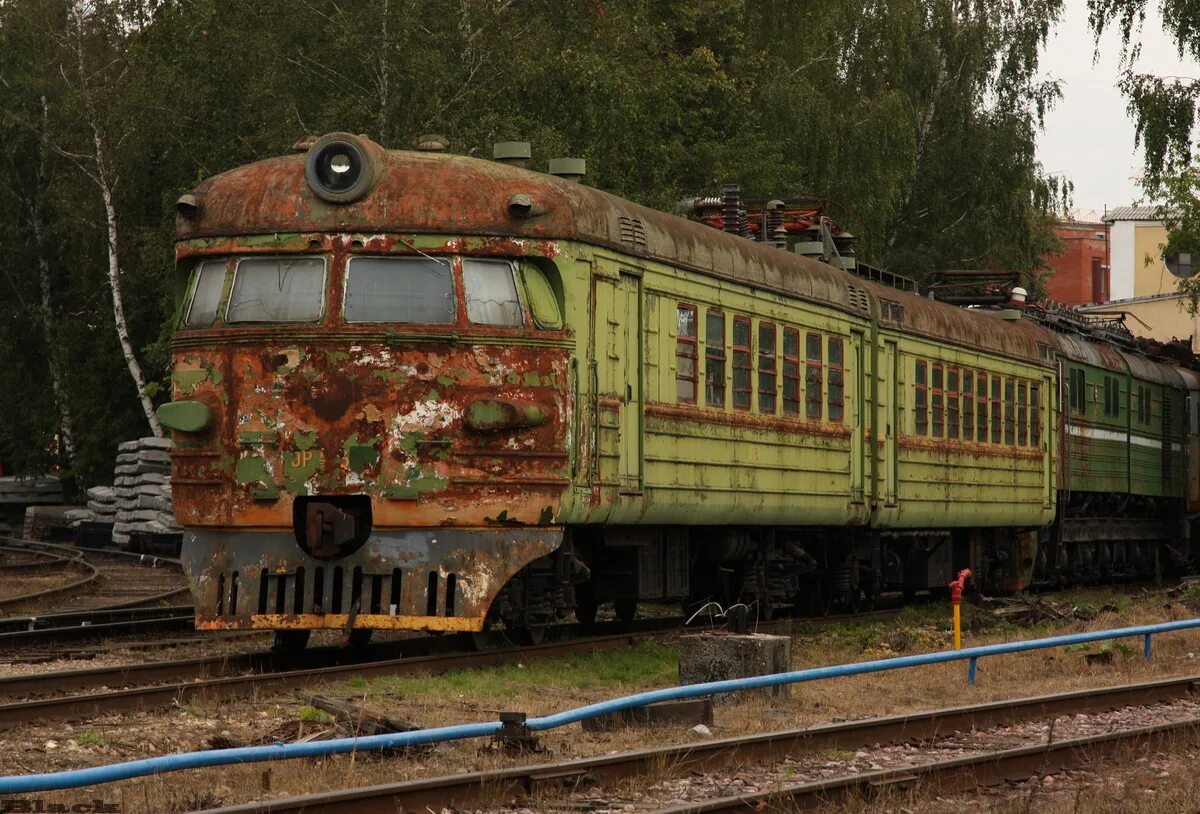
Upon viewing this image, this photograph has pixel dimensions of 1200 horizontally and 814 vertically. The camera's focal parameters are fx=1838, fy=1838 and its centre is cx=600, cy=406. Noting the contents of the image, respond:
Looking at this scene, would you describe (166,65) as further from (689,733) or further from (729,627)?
(689,733)

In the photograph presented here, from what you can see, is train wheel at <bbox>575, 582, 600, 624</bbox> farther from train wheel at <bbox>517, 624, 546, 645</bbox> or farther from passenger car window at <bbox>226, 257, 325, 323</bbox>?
passenger car window at <bbox>226, 257, 325, 323</bbox>

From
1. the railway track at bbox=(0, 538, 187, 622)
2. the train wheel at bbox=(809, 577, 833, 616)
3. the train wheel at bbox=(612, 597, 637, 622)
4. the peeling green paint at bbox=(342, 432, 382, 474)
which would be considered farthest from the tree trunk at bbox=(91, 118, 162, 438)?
the peeling green paint at bbox=(342, 432, 382, 474)

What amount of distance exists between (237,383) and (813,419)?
6.18 meters

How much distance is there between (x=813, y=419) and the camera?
1683 cm

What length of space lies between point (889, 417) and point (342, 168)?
792 centimetres

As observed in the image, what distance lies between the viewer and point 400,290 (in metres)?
12.5

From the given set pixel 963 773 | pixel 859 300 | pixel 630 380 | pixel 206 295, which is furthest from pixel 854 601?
pixel 963 773

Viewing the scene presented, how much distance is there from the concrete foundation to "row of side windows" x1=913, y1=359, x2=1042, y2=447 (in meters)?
8.27

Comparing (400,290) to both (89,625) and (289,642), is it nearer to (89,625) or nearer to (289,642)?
(289,642)

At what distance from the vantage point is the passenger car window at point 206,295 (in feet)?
41.8

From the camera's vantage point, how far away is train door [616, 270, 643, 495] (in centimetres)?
1343

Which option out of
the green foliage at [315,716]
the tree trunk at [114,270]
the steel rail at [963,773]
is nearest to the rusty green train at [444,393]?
the green foliage at [315,716]

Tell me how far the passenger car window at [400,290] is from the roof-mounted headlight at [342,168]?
48 cm

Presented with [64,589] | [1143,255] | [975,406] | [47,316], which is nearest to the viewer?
[64,589]
